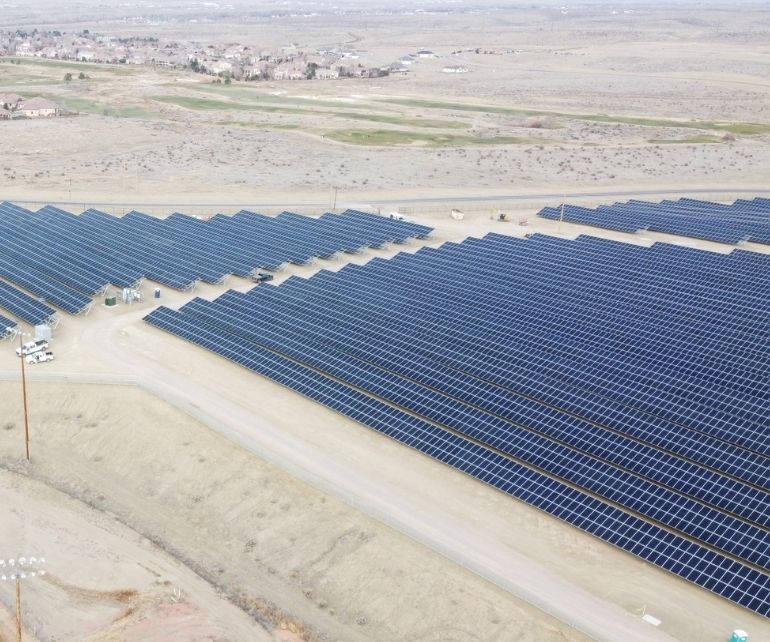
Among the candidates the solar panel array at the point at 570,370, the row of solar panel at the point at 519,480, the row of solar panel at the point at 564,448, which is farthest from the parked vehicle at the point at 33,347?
the row of solar panel at the point at 564,448

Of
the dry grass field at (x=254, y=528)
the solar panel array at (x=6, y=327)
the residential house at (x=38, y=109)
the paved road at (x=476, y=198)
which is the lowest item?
the paved road at (x=476, y=198)

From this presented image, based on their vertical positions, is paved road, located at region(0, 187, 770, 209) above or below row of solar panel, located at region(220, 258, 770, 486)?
below

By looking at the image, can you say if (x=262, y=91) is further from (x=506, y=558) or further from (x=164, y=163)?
(x=506, y=558)

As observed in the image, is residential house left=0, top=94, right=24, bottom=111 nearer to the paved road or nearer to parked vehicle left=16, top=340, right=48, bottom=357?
the paved road

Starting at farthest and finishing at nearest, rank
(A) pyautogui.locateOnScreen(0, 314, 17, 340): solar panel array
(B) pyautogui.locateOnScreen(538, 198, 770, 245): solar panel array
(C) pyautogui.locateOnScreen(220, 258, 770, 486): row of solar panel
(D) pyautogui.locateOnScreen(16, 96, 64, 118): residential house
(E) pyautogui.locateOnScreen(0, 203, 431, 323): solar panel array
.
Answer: (D) pyautogui.locateOnScreen(16, 96, 64, 118): residential house, (B) pyautogui.locateOnScreen(538, 198, 770, 245): solar panel array, (E) pyautogui.locateOnScreen(0, 203, 431, 323): solar panel array, (A) pyautogui.locateOnScreen(0, 314, 17, 340): solar panel array, (C) pyautogui.locateOnScreen(220, 258, 770, 486): row of solar panel

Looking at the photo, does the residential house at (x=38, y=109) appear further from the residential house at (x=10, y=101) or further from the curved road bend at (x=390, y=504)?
the curved road bend at (x=390, y=504)

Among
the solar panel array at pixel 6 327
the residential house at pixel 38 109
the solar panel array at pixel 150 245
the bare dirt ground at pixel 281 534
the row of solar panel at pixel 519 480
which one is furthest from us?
the residential house at pixel 38 109

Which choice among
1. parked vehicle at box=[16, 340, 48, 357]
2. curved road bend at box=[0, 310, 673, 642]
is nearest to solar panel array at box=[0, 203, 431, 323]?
parked vehicle at box=[16, 340, 48, 357]
